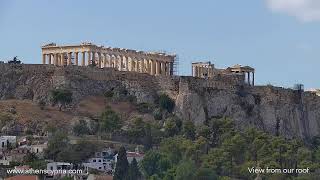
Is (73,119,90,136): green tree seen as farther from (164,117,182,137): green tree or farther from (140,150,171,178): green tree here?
(140,150,171,178): green tree

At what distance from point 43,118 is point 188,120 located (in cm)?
969

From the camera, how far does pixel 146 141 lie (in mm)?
91062

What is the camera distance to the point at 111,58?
102875 mm

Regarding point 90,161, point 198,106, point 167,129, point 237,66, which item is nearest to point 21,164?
point 90,161

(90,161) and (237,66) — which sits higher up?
(237,66)

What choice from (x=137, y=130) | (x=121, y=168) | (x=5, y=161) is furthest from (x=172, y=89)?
(x=121, y=168)

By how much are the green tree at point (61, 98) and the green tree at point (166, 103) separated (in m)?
5.97

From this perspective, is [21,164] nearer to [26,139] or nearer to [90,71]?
[26,139]

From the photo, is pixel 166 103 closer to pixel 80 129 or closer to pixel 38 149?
pixel 80 129

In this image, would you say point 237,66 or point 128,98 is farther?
point 237,66

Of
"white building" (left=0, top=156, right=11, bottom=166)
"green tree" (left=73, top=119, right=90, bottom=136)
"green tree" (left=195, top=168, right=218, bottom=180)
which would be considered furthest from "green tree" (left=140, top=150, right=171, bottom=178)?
"white building" (left=0, top=156, right=11, bottom=166)

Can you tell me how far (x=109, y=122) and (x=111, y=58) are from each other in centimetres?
1323

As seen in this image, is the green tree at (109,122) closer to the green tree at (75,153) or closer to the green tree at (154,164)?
the green tree at (75,153)

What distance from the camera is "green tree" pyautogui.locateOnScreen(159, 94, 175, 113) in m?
96.0
